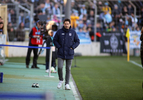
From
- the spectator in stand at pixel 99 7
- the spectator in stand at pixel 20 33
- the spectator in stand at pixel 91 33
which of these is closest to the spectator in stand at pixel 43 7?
the spectator in stand at pixel 20 33

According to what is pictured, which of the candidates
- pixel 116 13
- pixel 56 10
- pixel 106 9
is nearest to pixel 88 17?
pixel 106 9

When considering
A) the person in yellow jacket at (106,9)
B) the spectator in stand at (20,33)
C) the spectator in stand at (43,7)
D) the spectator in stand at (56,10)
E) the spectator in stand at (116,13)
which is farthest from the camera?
the spectator in stand at (116,13)

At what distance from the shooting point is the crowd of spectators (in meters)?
21.3

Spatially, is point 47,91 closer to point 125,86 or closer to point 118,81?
point 125,86

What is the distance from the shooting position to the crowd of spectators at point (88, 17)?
2134 centimetres

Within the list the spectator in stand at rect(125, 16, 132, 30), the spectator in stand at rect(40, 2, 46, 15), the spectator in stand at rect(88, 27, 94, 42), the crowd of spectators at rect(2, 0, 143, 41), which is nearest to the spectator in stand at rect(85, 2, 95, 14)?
the crowd of spectators at rect(2, 0, 143, 41)

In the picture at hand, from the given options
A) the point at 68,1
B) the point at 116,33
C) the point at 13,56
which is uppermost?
the point at 68,1

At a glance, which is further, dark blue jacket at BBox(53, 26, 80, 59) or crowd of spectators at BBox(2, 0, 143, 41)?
crowd of spectators at BBox(2, 0, 143, 41)

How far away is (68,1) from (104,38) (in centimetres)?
892

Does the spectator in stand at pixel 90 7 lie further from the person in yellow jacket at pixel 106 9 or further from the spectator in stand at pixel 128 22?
the spectator in stand at pixel 128 22

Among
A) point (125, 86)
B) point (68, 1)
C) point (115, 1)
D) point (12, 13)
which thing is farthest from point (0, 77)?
point (115, 1)

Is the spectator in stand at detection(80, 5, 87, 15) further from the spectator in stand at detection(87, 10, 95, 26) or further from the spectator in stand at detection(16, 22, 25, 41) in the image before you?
the spectator in stand at detection(16, 22, 25, 41)

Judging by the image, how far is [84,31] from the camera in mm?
23047

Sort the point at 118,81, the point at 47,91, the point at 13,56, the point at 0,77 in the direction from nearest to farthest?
the point at 47,91 → the point at 0,77 → the point at 118,81 → the point at 13,56
